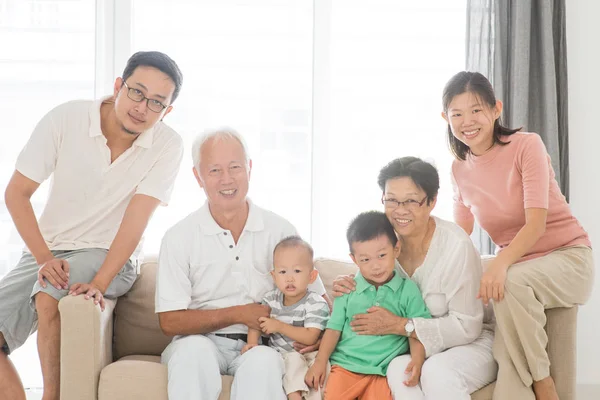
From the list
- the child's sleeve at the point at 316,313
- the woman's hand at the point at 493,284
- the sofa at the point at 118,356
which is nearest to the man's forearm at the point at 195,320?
the sofa at the point at 118,356

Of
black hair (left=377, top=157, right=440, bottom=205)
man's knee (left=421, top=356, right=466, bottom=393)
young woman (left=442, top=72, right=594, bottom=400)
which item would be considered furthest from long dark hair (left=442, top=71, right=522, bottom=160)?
man's knee (left=421, top=356, right=466, bottom=393)

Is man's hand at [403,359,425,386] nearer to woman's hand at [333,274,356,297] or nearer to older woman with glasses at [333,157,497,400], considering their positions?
older woman with glasses at [333,157,497,400]

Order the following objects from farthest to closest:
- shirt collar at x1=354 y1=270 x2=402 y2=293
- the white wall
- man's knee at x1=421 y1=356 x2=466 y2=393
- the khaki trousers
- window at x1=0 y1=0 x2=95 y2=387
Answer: the white wall
window at x1=0 y1=0 x2=95 y2=387
shirt collar at x1=354 y1=270 x2=402 y2=293
the khaki trousers
man's knee at x1=421 y1=356 x2=466 y2=393

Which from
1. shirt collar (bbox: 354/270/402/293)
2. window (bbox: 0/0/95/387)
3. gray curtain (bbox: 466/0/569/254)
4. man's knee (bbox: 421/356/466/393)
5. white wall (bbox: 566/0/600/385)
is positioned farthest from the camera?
white wall (bbox: 566/0/600/385)

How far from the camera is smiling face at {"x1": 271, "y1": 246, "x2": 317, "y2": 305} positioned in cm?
244

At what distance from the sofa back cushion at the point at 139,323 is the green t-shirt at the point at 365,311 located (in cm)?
40

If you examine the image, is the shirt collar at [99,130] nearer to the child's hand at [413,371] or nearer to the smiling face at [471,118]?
the smiling face at [471,118]

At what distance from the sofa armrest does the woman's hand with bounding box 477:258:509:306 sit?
1.28 meters

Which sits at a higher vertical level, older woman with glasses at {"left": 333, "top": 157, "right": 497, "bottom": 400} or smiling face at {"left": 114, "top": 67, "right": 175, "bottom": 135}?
smiling face at {"left": 114, "top": 67, "right": 175, "bottom": 135}

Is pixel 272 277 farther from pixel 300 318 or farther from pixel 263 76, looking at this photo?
pixel 263 76

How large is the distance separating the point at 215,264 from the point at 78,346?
0.54m

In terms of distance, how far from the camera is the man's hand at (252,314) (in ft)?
8.02

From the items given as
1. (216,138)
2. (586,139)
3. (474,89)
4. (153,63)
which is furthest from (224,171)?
(586,139)

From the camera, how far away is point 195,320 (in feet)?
7.96
